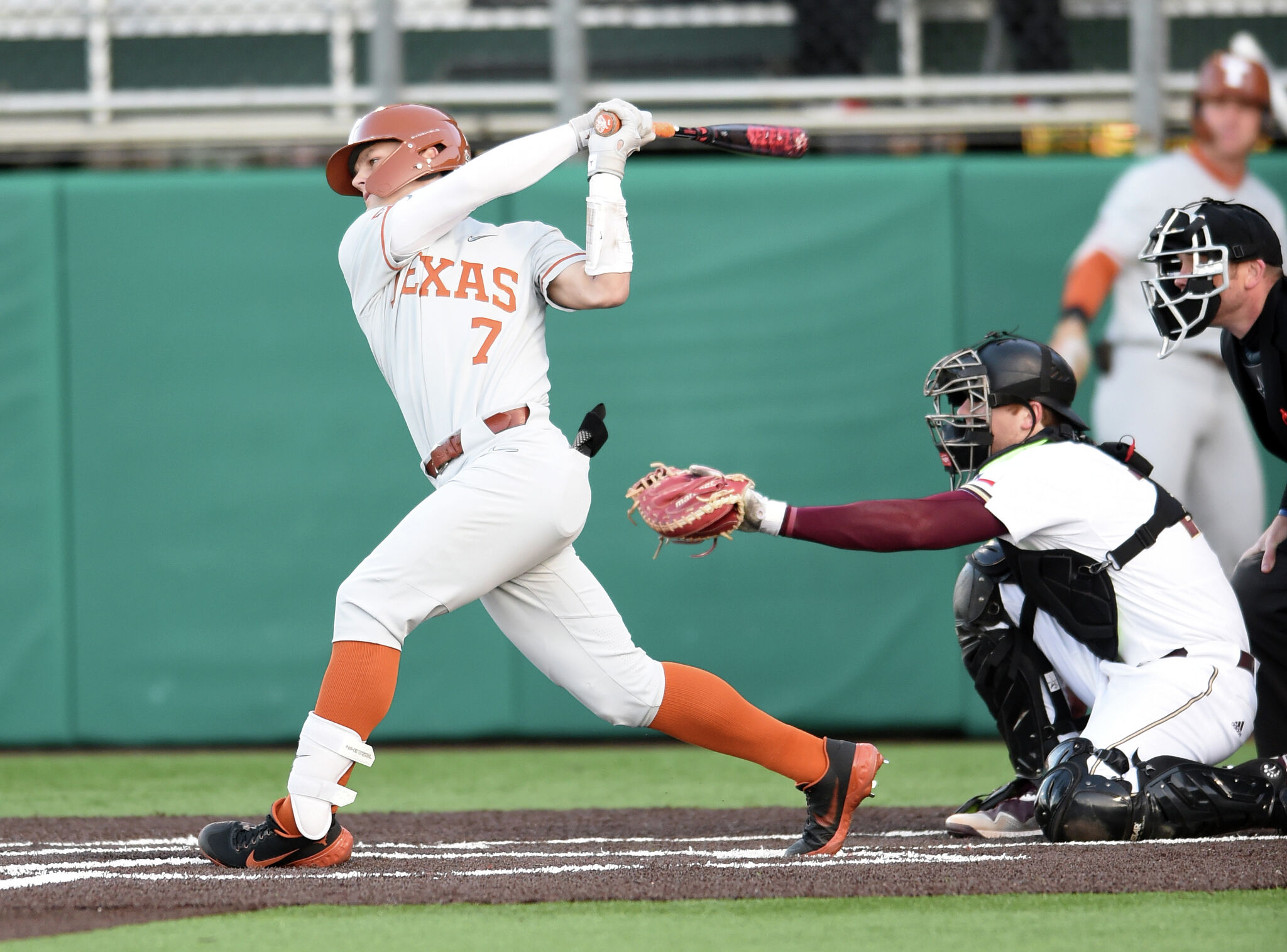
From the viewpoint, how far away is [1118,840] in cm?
372

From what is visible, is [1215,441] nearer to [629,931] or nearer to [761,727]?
[761,727]

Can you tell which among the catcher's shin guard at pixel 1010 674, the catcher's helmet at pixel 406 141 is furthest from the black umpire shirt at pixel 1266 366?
the catcher's helmet at pixel 406 141

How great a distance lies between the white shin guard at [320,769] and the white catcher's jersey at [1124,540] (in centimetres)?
160

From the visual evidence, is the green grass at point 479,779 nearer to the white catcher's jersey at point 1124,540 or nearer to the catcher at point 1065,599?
the catcher at point 1065,599

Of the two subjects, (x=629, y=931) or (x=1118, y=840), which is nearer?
(x=629, y=931)

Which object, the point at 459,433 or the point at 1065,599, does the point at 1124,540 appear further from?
the point at 459,433

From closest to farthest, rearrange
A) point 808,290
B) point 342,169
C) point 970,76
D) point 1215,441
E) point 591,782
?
point 342,169 → point 591,782 → point 1215,441 → point 808,290 → point 970,76

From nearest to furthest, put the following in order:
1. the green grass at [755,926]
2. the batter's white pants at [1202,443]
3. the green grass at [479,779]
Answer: the green grass at [755,926] < the green grass at [479,779] < the batter's white pants at [1202,443]

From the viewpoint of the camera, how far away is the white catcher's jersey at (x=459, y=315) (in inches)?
145

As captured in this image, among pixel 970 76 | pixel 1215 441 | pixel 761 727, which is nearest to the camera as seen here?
pixel 761 727

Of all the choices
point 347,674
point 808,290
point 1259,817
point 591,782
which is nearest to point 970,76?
point 808,290

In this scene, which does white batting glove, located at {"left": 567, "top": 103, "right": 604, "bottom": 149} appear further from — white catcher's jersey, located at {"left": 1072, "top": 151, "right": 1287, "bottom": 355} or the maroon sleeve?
white catcher's jersey, located at {"left": 1072, "top": 151, "right": 1287, "bottom": 355}

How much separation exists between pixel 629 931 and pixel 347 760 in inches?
39.3

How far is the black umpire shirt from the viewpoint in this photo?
4156 mm
